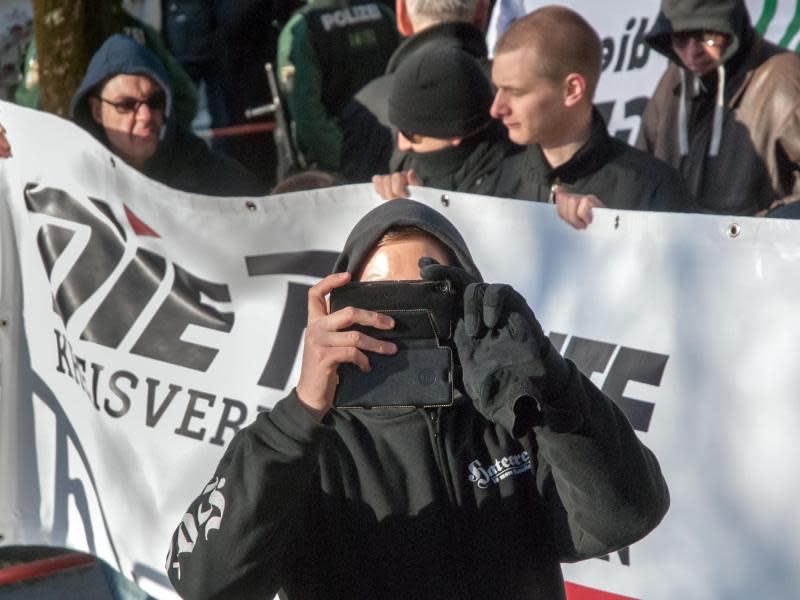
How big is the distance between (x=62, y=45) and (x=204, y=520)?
4225mm

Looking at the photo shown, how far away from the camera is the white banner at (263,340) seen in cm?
330

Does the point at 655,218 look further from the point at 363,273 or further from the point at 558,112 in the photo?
the point at 363,273

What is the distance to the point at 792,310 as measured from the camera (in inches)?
129

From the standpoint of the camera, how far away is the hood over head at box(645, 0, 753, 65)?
16.3 feet

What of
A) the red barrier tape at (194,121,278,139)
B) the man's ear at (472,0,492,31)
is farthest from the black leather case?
the red barrier tape at (194,121,278,139)

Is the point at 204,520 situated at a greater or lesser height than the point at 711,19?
lesser

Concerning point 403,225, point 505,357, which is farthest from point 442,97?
point 505,357

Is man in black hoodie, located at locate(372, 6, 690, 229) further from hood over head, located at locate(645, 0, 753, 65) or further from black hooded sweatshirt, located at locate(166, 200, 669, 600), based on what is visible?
black hooded sweatshirt, located at locate(166, 200, 669, 600)

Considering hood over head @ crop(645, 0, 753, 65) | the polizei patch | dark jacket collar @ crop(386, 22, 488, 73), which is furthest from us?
the polizei patch

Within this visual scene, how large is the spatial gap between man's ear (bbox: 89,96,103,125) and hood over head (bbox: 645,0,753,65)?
200 cm

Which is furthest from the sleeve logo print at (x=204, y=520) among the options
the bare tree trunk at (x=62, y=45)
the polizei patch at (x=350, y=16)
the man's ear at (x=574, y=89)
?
the polizei patch at (x=350, y=16)

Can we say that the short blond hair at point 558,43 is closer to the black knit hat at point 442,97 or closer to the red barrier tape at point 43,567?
the black knit hat at point 442,97

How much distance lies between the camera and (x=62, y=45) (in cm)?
609

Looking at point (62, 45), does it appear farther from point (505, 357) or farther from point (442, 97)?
point (505, 357)
